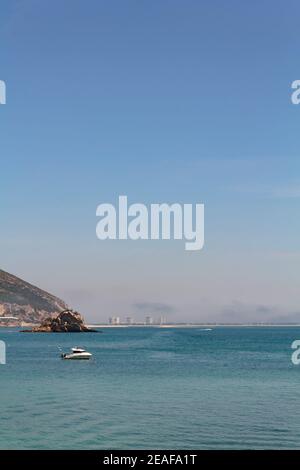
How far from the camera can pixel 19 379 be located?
91000mm

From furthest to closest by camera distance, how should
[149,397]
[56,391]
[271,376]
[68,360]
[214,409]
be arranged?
[68,360], [271,376], [56,391], [149,397], [214,409]

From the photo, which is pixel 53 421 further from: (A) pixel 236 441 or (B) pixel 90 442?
(A) pixel 236 441

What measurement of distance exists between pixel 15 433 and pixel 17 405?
47.9 ft

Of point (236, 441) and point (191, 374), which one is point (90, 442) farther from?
point (191, 374)

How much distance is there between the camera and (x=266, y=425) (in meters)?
51.2

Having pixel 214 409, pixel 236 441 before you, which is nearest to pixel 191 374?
pixel 214 409

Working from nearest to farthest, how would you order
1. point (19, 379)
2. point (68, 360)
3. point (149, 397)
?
1. point (149, 397)
2. point (19, 379)
3. point (68, 360)

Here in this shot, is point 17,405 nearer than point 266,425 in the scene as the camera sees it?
No
